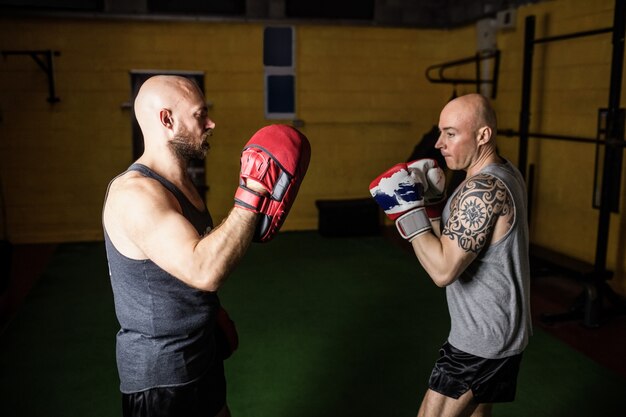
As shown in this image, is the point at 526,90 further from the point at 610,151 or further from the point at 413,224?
the point at 413,224

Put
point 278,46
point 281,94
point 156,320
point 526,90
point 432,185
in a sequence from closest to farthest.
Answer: point 156,320, point 432,185, point 526,90, point 278,46, point 281,94

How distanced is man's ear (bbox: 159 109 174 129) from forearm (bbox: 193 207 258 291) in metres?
0.37

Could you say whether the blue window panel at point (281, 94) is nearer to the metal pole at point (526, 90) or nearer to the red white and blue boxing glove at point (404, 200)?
the metal pole at point (526, 90)

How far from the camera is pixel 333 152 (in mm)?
6711

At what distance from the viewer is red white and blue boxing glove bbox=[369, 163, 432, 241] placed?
1.79m

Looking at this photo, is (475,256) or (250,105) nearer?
(475,256)

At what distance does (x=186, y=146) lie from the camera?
62.8 inches

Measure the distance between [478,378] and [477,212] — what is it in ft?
1.84

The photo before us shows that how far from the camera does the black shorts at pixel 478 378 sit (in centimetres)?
181

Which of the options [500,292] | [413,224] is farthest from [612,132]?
[413,224]

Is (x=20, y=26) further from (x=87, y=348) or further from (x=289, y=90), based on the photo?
(x=87, y=348)

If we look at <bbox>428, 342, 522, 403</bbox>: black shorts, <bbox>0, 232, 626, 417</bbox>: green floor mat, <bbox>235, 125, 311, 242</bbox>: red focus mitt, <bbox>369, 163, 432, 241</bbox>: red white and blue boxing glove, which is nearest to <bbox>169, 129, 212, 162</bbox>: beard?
<bbox>235, 125, 311, 242</bbox>: red focus mitt

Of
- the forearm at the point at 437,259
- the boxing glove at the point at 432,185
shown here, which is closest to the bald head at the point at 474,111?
the boxing glove at the point at 432,185

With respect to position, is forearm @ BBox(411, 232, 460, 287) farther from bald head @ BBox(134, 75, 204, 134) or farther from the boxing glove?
bald head @ BBox(134, 75, 204, 134)
